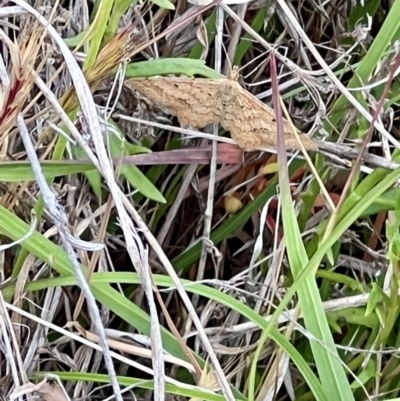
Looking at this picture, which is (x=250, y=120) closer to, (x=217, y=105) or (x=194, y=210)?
(x=217, y=105)

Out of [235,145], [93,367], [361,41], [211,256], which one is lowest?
[93,367]

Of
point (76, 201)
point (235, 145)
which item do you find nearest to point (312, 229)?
point (235, 145)

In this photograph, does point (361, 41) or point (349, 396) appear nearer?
point (349, 396)

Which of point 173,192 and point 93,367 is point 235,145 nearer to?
point 173,192

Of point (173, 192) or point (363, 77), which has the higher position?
point (363, 77)

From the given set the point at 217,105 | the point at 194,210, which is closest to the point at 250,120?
the point at 217,105

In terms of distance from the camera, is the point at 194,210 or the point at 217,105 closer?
the point at 217,105

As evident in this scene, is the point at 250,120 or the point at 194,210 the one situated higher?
the point at 250,120
